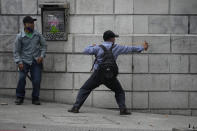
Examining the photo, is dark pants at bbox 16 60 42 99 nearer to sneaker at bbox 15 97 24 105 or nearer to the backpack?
sneaker at bbox 15 97 24 105

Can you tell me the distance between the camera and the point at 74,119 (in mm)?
Result: 9227

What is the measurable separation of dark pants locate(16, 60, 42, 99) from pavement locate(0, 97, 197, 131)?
11.1 inches

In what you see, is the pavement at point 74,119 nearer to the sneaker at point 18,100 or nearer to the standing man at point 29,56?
the sneaker at point 18,100

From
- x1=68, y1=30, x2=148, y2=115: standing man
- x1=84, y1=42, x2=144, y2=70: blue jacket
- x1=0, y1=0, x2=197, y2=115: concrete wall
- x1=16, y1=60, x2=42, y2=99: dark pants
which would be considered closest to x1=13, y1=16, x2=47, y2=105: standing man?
x1=16, y1=60, x2=42, y2=99: dark pants

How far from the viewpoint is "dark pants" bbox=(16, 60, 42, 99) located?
420 inches

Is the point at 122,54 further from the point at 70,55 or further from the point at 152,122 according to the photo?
the point at 152,122

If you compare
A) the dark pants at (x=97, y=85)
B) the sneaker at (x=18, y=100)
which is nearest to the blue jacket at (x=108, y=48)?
the dark pants at (x=97, y=85)

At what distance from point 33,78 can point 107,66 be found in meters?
1.89

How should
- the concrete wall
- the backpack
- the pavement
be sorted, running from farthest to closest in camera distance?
the concrete wall, the backpack, the pavement

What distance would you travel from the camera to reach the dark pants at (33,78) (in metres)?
10.7

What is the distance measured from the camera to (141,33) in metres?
11.0

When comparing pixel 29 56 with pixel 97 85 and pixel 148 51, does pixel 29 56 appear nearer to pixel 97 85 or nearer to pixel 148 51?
pixel 97 85

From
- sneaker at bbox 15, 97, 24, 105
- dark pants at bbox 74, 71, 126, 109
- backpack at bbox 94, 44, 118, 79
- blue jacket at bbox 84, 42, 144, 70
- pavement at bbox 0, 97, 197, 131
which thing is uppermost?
blue jacket at bbox 84, 42, 144, 70

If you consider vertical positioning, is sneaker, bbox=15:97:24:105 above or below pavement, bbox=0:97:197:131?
above
